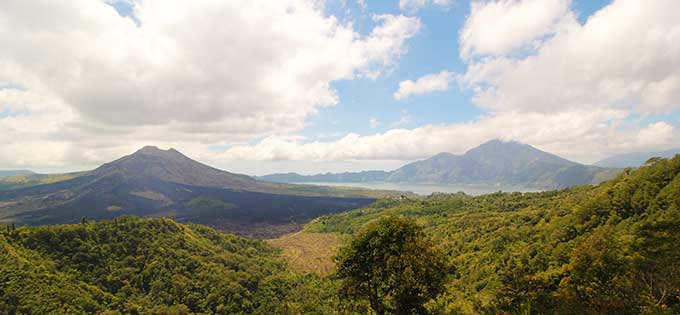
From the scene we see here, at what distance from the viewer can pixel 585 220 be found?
55688 mm

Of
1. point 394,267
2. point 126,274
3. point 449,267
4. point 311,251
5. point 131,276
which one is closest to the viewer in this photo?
point 394,267

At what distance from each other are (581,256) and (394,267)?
58.6ft

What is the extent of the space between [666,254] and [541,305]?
528 inches

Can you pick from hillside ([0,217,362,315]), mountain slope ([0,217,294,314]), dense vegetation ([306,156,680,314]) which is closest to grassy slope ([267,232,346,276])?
hillside ([0,217,362,315])

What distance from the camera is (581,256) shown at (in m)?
27.2

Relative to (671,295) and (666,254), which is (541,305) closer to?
(671,295)

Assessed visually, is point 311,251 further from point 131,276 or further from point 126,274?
point 126,274

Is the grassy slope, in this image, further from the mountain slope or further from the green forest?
the mountain slope

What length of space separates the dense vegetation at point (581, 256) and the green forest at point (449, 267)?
140 mm

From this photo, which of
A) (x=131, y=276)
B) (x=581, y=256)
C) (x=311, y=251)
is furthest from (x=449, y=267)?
(x=311, y=251)

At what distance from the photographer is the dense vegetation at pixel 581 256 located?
22.2 meters

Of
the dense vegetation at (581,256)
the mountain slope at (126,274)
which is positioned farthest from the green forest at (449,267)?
the mountain slope at (126,274)

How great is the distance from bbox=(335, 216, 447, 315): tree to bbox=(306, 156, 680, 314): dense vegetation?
1674 mm

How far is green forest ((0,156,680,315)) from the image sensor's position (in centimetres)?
→ 2369
